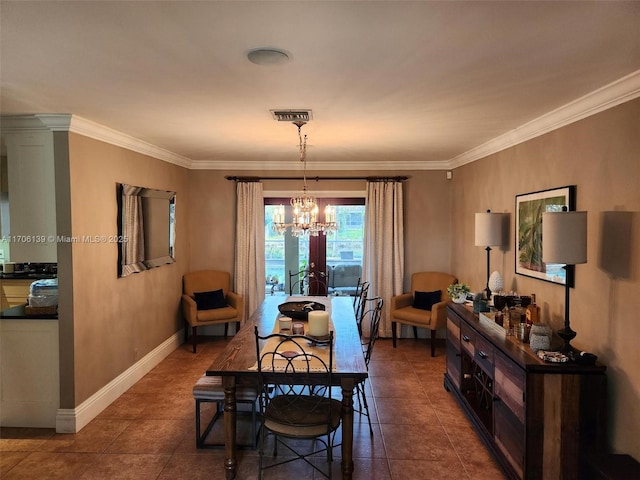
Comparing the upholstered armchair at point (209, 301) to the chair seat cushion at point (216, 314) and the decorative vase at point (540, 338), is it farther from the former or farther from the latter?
the decorative vase at point (540, 338)

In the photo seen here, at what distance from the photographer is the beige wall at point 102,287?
3309 mm

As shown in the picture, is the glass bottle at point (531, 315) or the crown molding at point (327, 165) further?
the crown molding at point (327, 165)

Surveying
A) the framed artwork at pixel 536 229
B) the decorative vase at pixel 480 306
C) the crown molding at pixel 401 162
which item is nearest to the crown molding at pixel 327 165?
the crown molding at pixel 401 162

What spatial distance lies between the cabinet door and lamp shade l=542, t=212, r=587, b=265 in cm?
73

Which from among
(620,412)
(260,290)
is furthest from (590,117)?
(260,290)

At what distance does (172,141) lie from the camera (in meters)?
4.29

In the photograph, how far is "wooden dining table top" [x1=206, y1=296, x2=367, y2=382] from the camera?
2539 millimetres

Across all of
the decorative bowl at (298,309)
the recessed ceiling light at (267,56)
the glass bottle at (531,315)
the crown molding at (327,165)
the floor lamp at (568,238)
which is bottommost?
the decorative bowl at (298,309)

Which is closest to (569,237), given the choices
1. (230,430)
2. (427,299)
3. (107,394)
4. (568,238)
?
(568,238)

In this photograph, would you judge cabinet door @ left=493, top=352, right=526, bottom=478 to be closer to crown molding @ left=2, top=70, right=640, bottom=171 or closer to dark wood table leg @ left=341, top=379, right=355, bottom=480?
dark wood table leg @ left=341, top=379, right=355, bottom=480

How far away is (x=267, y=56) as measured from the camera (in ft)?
6.57

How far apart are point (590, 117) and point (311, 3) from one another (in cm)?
217

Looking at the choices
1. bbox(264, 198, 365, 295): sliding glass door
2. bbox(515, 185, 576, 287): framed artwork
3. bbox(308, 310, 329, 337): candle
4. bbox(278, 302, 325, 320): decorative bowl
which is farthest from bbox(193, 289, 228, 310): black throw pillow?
bbox(515, 185, 576, 287): framed artwork

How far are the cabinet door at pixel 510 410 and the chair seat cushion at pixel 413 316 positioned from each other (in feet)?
7.49
